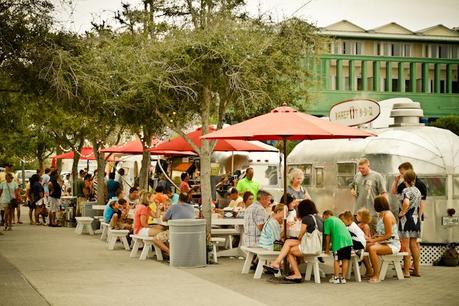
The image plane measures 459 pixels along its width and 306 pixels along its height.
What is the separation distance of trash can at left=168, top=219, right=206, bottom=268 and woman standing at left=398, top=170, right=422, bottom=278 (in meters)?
3.68

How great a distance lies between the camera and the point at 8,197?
25438mm

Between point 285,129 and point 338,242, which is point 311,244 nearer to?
point 338,242

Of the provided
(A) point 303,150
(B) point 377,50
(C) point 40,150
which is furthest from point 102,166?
(B) point 377,50

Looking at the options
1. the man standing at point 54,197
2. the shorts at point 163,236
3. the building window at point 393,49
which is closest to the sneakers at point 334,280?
the shorts at point 163,236

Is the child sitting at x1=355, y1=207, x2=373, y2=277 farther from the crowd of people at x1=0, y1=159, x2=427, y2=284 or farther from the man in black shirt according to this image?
the man in black shirt

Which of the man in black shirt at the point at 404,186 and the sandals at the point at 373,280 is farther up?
the man in black shirt at the point at 404,186

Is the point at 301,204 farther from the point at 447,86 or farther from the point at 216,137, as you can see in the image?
the point at 447,86

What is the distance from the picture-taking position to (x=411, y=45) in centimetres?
7500

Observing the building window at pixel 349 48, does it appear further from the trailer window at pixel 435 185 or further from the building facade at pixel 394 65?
the trailer window at pixel 435 185

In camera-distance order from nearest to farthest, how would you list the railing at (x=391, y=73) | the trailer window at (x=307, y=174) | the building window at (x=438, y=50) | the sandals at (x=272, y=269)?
the sandals at (x=272, y=269) → the trailer window at (x=307, y=174) → the railing at (x=391, y=73) → the building window at (x=438, y=50)

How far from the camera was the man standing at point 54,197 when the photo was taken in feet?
90.0

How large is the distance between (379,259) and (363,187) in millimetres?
1527

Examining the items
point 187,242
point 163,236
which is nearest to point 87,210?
point 163,236

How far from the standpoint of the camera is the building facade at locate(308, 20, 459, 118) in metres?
72.9
